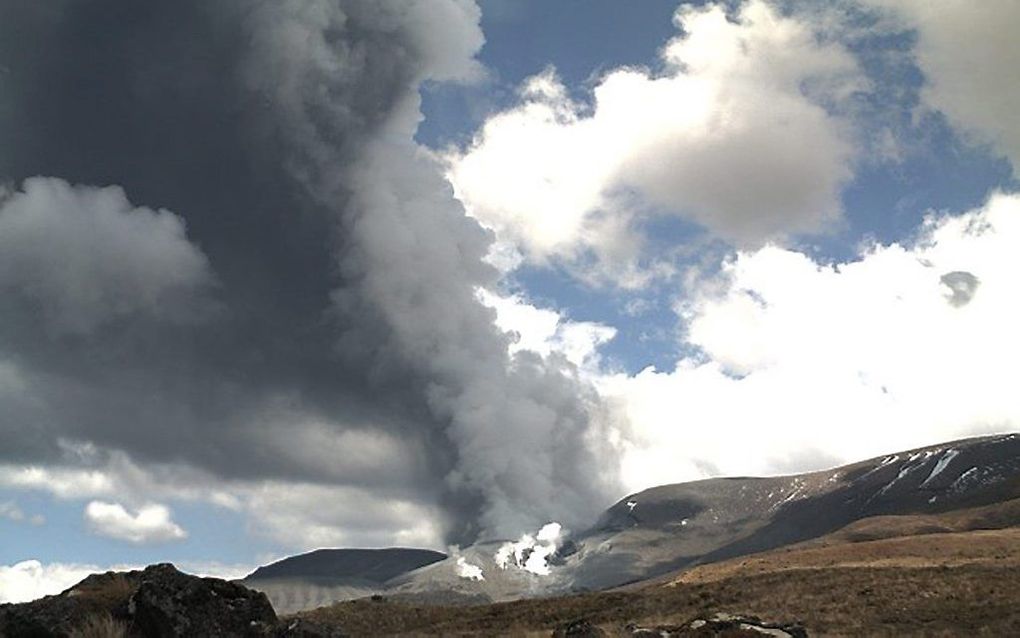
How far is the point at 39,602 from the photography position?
53.8ft

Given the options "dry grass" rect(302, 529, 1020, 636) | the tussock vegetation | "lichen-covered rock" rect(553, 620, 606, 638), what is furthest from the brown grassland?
the tussock vegetation

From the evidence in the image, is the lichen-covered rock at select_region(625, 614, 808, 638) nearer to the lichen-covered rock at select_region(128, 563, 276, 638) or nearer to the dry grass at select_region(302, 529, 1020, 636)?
the dry grass at select_region(302, 529, 1020, 636)

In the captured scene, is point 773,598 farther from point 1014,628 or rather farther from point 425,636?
point 425,636

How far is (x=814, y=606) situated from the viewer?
41.4 m

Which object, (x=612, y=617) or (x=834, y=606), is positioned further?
(x=612, y=617)

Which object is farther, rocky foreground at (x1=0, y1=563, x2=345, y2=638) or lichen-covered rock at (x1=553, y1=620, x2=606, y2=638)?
lichen-covered rock at (x1=553, y1=620, x2=606, y2=638)

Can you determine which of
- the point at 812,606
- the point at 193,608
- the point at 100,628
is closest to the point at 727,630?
the point at 193,608

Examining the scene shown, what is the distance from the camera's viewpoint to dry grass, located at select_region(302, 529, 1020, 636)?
113 feet

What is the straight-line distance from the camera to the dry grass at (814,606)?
34.5 meters

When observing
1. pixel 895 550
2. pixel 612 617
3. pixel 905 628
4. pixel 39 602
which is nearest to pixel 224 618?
pixel 39 602

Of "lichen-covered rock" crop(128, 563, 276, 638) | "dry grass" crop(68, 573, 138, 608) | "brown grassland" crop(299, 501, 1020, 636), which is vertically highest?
"dry grass" crop(68, 573, 138, 608)

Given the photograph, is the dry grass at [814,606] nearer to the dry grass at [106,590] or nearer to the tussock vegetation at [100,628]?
the dry grass at [106,590]

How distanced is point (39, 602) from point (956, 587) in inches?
1667

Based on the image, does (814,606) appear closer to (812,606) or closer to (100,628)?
(812,606)
